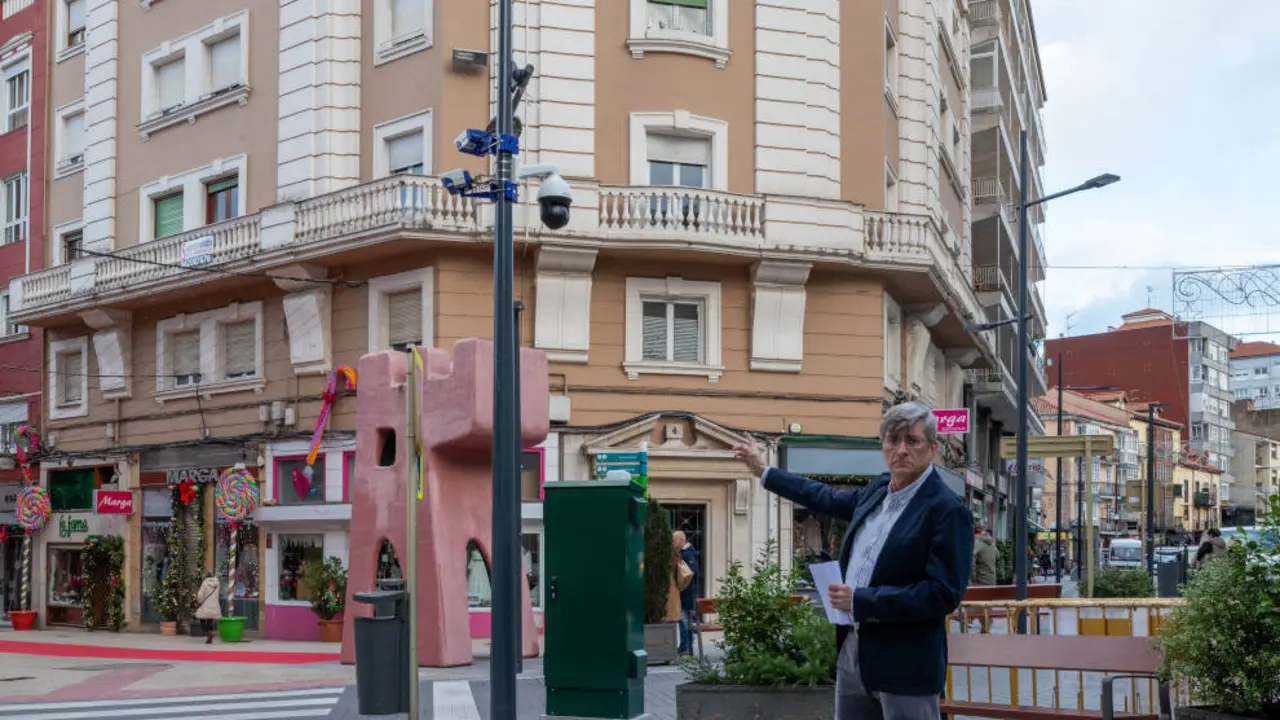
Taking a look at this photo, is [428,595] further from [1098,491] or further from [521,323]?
[1098,491]

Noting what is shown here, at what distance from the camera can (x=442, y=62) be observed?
2572 cm

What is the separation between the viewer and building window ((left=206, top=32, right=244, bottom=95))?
2922cm

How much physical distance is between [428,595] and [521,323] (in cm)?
678

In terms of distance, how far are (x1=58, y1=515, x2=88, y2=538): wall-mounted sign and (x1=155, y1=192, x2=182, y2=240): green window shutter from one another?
6340 mm

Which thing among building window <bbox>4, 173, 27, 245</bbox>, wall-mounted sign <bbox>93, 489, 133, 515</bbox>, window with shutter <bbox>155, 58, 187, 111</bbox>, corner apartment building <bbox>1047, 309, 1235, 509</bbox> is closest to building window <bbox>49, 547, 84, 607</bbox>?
wall-mounted sign <bbox>93, 489, 133, 515</bbox>

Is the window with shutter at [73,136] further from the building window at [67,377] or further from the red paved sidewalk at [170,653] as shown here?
the red paved sidewalk at [170,653]

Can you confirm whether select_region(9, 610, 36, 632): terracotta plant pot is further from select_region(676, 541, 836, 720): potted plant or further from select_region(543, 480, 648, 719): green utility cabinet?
select_region(676, 541, 836, 720): potted plant

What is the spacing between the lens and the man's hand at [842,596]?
5.61m

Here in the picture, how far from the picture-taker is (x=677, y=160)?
86.3ft

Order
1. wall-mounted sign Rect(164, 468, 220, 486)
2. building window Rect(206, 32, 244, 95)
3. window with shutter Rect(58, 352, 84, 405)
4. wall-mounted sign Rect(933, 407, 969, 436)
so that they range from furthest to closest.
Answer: window with shutter Rect(58, 352, 84, 405), building window Rect(206, 32, 244, 95), wall-mounted sign Rect(164, 468, 220, 486), wall-mounted sign Rect(933, 407, 969, 436)

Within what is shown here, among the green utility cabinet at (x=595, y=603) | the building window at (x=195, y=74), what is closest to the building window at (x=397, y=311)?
the building window at (x=195, y=74)

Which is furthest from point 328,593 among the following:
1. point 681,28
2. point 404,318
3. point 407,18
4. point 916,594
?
point 916,594

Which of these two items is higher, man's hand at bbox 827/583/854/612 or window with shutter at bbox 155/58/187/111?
window with shutter at bbox 155/58/187/111

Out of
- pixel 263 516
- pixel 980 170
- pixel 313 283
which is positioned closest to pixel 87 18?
pixel 313 283
